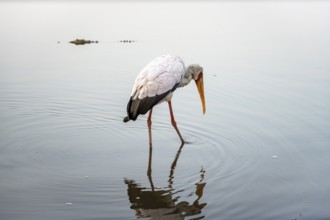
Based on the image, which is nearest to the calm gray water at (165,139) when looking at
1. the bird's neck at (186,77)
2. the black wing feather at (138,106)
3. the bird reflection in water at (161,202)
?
the bird reflection in water at (161,202)

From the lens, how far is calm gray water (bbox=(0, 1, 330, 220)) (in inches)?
192

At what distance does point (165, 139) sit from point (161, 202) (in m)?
2.29

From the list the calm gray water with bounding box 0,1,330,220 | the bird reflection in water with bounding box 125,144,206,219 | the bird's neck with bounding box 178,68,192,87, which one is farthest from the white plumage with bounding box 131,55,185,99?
the bird reflection in water with bounding box 125,144,206,219

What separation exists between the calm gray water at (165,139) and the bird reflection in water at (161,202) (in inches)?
0.4

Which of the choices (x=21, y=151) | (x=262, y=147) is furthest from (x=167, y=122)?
(x=21, y=151)

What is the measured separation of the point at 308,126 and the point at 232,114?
120 centimetres

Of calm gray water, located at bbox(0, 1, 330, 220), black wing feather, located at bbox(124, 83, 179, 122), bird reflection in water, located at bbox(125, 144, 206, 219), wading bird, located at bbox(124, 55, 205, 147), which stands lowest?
bird reflection in water, located at bbox(125, 144, 206, 219)

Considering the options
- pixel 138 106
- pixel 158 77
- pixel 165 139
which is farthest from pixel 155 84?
pixel 165 139

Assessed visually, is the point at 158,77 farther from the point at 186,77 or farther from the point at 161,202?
the point at 161,202

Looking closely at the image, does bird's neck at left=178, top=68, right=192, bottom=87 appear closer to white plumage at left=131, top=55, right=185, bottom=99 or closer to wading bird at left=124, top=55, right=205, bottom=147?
wading bird at left=124, top=55, right=205, bottom=147

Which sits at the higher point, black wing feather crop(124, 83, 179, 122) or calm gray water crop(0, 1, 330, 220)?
black wing feather crop(124, 83, 179, 122)

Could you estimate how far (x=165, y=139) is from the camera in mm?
7133

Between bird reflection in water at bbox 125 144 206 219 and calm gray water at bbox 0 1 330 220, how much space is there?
1 centimetres

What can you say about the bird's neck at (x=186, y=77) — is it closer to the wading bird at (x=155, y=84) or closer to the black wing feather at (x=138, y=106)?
the wading bird at (x=155, y=84)
